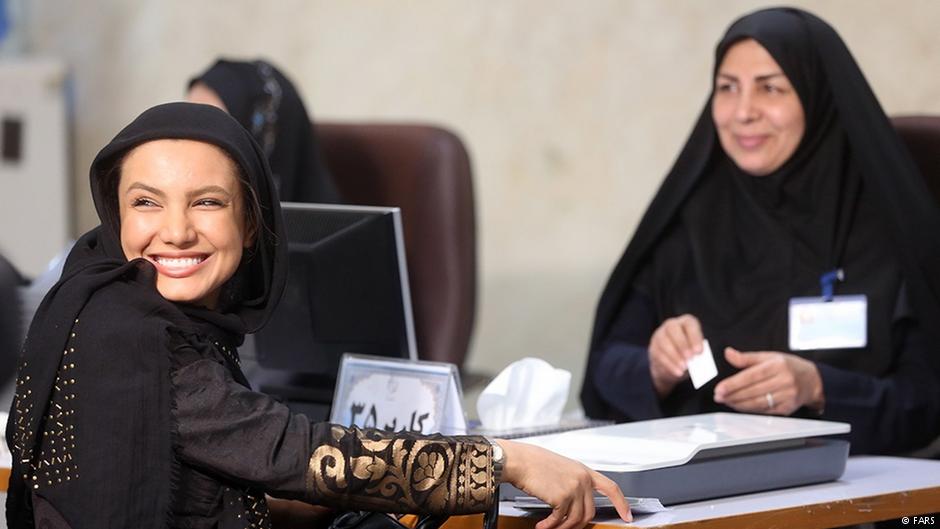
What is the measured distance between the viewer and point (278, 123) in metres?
3.56

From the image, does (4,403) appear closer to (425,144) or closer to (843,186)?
(425,144)

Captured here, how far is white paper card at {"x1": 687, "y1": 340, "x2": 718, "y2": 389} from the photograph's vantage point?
2.33m

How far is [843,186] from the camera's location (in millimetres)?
2748

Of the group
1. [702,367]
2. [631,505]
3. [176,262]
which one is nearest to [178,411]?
[176,262]

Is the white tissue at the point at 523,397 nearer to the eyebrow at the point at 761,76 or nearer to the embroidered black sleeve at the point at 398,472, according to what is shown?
the embroidered black sleeve at the point at 398,472

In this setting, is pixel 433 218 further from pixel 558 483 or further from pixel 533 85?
pixel 558 483

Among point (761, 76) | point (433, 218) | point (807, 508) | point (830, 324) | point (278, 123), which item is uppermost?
point (761, 76)

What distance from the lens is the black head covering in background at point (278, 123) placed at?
3.49m

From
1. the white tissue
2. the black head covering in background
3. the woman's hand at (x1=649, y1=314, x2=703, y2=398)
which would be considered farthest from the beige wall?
the white tissue

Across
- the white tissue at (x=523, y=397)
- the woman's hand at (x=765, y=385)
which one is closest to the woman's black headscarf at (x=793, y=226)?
the woman's hand at (x=765, y=385)

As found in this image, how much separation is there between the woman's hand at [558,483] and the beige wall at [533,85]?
255cm

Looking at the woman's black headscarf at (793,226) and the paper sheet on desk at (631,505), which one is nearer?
the paper sheet on desk at (631,505)

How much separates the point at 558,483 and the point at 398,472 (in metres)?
0.19

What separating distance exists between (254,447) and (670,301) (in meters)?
1.45
